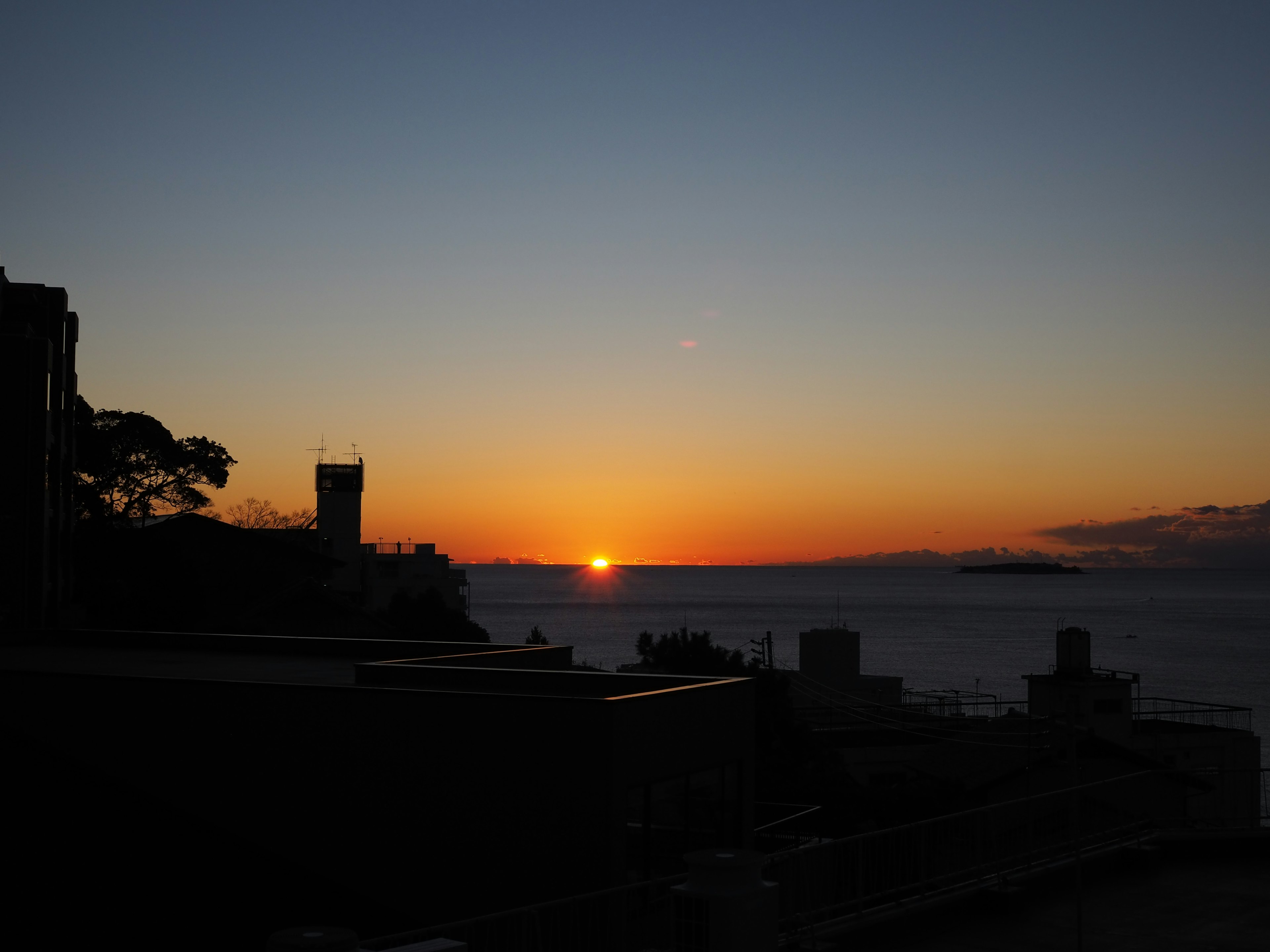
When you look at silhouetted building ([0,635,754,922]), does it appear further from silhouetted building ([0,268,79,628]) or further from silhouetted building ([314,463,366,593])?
silhouetted building ([314,463,366,593])

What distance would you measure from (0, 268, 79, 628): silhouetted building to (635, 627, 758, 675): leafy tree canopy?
24437 millimetres

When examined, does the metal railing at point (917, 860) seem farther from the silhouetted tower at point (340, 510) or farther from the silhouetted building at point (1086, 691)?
the silhouetted tower at point (340, 510)

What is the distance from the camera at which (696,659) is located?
165 ft

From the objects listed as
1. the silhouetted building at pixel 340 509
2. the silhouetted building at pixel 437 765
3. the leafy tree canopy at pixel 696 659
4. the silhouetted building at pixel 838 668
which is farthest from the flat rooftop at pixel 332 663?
the silhouetted building at pixel 340 509

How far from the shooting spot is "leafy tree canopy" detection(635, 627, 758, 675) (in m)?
49.3

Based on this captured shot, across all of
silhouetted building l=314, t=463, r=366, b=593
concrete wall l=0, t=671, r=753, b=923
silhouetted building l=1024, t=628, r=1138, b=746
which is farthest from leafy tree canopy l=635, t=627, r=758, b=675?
silhouetted building l=314, t=463, r=366, b=593

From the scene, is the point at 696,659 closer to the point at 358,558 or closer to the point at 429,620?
the point at 429,620

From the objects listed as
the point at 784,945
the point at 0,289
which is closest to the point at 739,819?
the point at 784,945

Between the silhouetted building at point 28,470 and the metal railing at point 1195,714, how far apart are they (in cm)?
5120

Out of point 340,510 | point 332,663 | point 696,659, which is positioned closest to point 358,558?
point 340,510

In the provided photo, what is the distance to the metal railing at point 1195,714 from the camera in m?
63.8

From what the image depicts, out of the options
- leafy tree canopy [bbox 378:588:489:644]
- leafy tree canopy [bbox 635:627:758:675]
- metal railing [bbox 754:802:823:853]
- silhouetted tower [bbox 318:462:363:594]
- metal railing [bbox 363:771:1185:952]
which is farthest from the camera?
silhouetted tower [bbox 318:462:363:594]

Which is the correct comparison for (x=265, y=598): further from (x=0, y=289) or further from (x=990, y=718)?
(x=990, y=718)

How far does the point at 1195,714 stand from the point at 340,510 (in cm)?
7435
